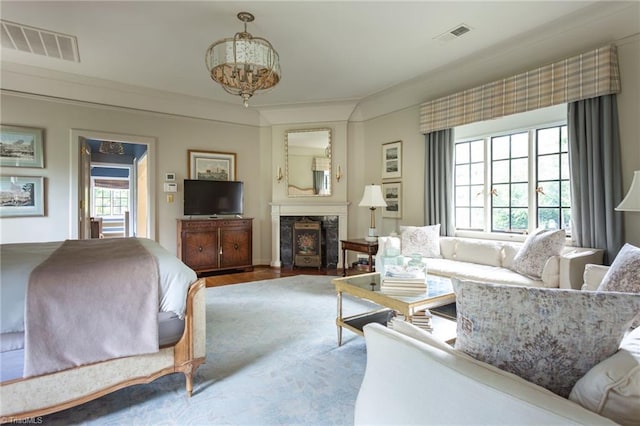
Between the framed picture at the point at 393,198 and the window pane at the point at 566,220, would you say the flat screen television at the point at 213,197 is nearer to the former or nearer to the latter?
the framed picture at the point at 393,198

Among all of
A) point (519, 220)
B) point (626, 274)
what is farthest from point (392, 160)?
point (626, 274)

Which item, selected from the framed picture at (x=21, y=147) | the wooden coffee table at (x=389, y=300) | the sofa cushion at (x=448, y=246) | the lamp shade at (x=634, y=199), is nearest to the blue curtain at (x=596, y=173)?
the lamp shade at (x=634, y=199)

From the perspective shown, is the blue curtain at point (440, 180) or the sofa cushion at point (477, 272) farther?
the blue curtain at point (440, 180)

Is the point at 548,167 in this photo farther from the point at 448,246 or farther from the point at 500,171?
the point at 448,246

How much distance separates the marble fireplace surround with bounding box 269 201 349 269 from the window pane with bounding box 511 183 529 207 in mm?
2518

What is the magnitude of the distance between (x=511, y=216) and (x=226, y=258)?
4017 millimetres

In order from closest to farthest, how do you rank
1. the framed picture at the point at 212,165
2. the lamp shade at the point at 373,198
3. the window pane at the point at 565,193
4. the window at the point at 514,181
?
the window pane at the point at 565,193
the window at the point at 514,181
the lamp shade at the point at 373,198
the framed picture at the point at 212,165

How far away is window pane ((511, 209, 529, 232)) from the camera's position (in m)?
3.66

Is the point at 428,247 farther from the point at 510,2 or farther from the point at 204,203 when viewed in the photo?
the point at 204,203

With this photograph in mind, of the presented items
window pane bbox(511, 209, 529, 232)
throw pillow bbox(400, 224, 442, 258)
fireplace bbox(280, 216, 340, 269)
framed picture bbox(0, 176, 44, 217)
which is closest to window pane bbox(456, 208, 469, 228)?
throw pillow bbox(400, 224, 442, 258)

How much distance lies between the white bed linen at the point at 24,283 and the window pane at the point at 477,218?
3.54m

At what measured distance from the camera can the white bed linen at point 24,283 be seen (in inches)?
58.4

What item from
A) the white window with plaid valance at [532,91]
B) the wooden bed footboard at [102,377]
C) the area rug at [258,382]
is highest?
the white window with plaid valance at [532,91]

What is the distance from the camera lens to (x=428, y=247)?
3.98 m
